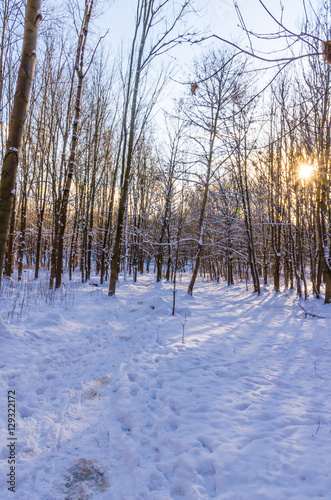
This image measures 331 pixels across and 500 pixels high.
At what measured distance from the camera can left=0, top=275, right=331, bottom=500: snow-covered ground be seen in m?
1.85

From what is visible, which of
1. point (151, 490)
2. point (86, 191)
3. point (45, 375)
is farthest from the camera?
point (86, 191)

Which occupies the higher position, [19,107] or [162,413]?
[19,107]

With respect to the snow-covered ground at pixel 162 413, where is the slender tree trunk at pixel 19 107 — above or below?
above

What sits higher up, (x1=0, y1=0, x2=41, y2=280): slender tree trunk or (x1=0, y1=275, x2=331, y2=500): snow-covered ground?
(x1=0, y1=0, x2=41, y2=280): slender tree trunk

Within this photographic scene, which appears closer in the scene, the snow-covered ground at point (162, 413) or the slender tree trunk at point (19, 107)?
the snow-covered ground at point (162, 413)

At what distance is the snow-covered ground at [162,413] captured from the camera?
72.9 inches

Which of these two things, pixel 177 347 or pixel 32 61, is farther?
pixel 177 347

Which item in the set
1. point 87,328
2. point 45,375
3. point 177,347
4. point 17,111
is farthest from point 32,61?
point 177,347

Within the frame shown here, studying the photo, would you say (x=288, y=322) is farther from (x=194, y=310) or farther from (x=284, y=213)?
(x=284, y=213)

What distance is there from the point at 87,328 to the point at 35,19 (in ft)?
17.8

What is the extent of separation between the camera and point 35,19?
339 centimetres

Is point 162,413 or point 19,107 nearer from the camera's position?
point 162,413

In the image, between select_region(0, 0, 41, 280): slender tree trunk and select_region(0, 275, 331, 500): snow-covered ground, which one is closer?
select_region(0, 275, 331, 500): snow-covered ground

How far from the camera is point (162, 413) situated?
2.74 m
